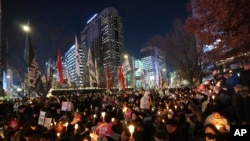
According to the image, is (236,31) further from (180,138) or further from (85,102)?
(85,102)

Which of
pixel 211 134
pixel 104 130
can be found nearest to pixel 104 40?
pixel 104 130

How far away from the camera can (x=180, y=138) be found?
19.4ft

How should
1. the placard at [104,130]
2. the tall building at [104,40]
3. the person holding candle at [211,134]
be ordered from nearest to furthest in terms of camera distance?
the person holding candle at [211,134] < the placard at [104,130] < the tall building at [104,40]

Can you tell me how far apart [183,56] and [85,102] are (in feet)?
47.4

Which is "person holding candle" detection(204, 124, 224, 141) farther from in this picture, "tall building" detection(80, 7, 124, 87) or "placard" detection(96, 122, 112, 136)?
"tall building" detection(80, 7, 124, 87)

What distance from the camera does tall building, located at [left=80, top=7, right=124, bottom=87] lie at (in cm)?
5675

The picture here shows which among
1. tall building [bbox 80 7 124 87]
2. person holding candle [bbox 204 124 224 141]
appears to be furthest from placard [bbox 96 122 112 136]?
tall building [bbox 80 7 124 87]

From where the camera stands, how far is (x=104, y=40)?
60625 millimetres

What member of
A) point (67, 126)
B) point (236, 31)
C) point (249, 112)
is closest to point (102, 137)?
point (67, 126)

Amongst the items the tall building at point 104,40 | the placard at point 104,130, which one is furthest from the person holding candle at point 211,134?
the tall building at point 104,40

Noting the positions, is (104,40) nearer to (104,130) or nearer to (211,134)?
(104,130)

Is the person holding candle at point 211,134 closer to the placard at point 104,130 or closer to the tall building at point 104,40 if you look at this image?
the placard at point 104,130

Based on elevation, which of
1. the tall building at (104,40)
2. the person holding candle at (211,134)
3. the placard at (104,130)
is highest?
the tall building at (104,40)

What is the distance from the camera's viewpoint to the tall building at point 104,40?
56.8 metres
